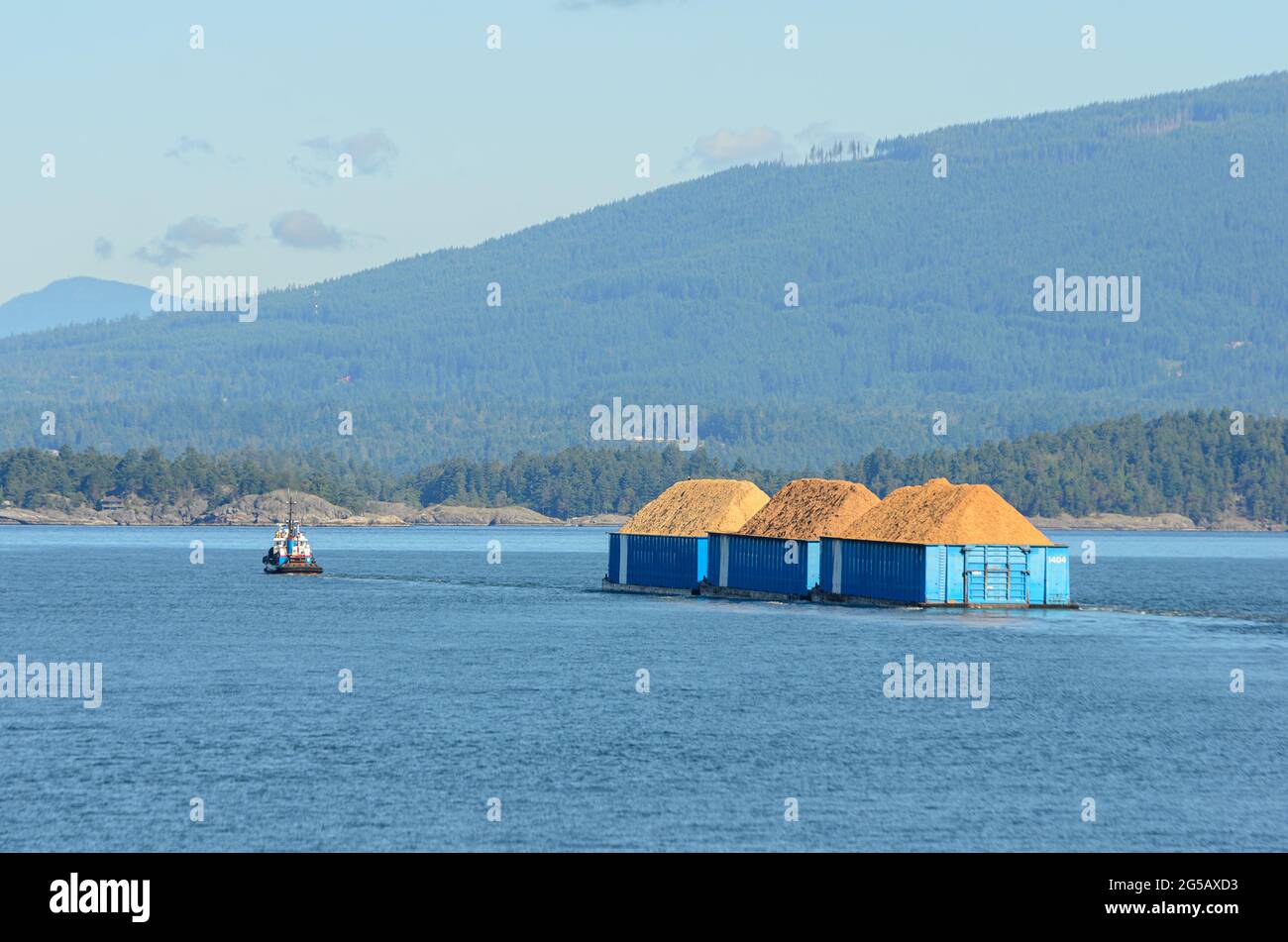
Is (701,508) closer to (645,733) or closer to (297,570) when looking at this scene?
(297,570)

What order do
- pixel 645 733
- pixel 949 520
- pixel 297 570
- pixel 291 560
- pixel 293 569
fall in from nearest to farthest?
1. pixel 645 733
2. pixel 949 520
3. pixel 297 570
4. pixel 293 569
5. pixel 291 560

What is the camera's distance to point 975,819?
142 feet

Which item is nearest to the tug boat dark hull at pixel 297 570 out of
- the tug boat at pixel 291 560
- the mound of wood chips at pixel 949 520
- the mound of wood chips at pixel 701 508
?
the tug boat at pixel 291 560

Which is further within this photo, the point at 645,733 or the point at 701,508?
the point at 701,508

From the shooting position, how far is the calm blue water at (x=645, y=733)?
1667 inches

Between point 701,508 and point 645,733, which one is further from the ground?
point 701,508

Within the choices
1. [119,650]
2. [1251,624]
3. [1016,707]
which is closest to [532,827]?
[1016,707]

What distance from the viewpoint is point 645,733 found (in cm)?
5769

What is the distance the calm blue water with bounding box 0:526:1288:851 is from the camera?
139 ft

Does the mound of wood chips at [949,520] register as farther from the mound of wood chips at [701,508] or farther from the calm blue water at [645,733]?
the mound of wood chips at [701,508]

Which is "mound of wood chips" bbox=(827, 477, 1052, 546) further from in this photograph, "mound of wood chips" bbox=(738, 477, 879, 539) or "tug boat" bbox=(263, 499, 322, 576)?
"tug boat" bbox=(263, 499, 322, 576)

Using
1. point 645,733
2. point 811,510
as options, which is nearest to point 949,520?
point 811,510

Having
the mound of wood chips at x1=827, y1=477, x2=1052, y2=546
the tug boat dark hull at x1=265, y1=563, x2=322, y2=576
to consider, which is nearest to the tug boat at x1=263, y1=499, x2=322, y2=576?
the tug boat dark hull at x1=265, y1=563, x2=322, y2=576

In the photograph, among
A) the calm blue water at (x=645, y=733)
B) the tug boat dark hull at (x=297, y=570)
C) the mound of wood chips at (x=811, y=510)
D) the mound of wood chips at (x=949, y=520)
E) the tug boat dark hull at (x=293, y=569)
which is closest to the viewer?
the calm blue water at (x=645, y=733)
